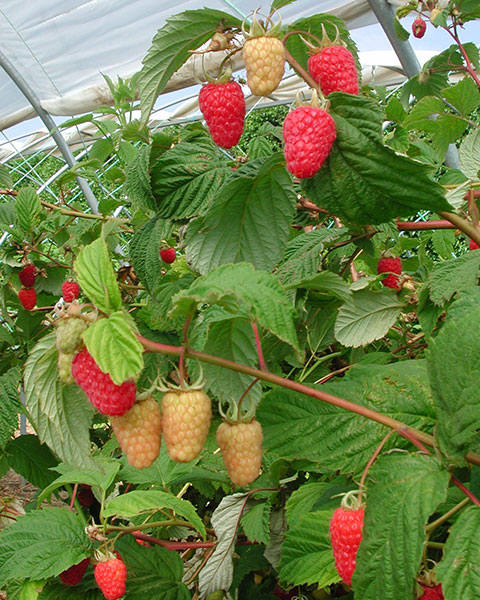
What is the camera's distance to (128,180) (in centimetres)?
87

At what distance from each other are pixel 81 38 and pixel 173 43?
5.87 metres

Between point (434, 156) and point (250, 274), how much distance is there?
1128 millimetres

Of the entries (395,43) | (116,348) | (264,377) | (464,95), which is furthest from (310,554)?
(395,43)

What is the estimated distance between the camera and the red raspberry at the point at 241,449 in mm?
647

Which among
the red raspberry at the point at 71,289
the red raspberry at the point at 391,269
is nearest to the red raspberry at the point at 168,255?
the red raspberry at the point at 71,289

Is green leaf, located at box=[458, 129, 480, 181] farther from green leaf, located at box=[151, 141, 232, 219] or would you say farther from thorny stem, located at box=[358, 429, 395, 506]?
thorny stem, located at box=[358, 429, 395, 506]

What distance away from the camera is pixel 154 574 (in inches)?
40.1

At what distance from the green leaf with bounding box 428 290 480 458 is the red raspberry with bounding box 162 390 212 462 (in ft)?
0.67

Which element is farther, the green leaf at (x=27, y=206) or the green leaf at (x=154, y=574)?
the green leaf at (x=27, y=206)

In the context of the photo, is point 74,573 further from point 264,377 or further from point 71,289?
point 71,289

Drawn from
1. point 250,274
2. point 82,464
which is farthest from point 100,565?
point 250,274

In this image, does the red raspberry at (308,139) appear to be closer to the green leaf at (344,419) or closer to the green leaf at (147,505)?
the green leaf at (344,419)

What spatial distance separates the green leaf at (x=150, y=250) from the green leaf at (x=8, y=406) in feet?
1.61

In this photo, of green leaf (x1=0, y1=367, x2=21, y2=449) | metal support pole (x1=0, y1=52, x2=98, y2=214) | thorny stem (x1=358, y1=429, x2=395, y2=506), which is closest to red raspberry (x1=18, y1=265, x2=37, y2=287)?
green leaf (x1=0, y1=367, x2=21, y2=449)
